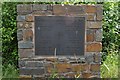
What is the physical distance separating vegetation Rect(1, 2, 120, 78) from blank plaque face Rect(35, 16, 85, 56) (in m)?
0.76

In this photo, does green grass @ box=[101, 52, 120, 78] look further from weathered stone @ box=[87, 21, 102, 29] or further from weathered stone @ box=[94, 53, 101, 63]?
weathered stone @ box=[87, 21, 102, 29]

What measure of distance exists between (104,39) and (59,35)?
1447mm

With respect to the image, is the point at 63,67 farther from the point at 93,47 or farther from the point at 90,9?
the point at 90,9

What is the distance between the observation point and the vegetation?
5.45 metres

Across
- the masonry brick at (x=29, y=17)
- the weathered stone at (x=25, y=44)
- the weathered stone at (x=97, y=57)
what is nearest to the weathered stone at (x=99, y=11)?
the weathered stone at (x=97, y=57)

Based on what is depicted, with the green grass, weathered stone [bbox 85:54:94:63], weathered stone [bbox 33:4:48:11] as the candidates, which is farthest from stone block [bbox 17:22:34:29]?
the green grass

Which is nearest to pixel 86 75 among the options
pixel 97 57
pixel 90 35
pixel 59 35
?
pixel 97 57

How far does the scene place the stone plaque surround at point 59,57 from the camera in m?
4.80

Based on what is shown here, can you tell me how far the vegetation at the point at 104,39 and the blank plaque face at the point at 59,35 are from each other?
0.76 metres

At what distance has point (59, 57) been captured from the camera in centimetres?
491

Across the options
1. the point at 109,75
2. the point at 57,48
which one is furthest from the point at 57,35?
the point at 109,75

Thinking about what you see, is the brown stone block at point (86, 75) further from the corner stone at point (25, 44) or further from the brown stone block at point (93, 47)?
the corner stone at point (25, 44)

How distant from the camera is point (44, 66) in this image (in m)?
4.93

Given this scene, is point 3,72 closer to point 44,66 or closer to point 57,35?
point 44,66
